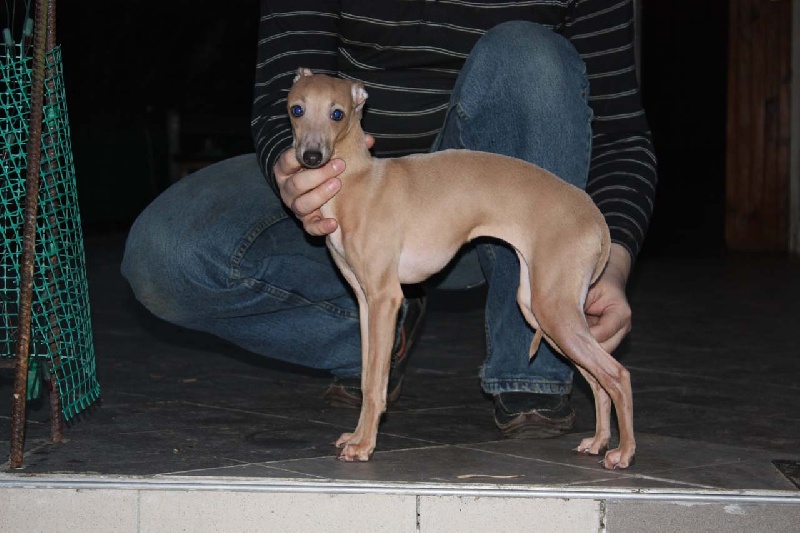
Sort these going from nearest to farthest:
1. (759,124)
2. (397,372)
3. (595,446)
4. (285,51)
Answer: (595,446) < (285,51) < (397,372) < (759,124)

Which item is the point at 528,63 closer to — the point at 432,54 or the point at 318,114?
the point at 432,54

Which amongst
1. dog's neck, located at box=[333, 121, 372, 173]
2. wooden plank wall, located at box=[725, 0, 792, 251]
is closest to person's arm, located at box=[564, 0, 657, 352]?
dog's neck, located at box=[333, 121, 372, 173]

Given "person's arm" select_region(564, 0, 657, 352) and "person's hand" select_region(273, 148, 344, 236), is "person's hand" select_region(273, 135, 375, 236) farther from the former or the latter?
Answer: "person's arm" select_region(564, 0, 657, 352)

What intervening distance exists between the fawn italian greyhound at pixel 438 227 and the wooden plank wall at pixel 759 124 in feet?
20.5

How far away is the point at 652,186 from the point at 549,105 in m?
0.37

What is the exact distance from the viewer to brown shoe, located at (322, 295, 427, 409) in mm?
2949

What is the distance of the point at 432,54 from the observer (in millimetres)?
2881

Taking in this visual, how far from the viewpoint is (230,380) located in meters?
3.40

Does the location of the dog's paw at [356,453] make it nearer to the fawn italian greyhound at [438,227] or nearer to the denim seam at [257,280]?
the fawn italian greyhound at [438,227]

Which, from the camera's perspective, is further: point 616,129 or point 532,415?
point 616,129

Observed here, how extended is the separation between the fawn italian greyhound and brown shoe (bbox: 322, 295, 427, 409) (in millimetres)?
663

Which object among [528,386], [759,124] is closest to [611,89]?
[528,386]

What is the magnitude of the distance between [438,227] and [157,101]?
37.7 feet

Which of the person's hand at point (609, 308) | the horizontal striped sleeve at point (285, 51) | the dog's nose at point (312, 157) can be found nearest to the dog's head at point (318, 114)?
the dog's nose at point (312, 157)
